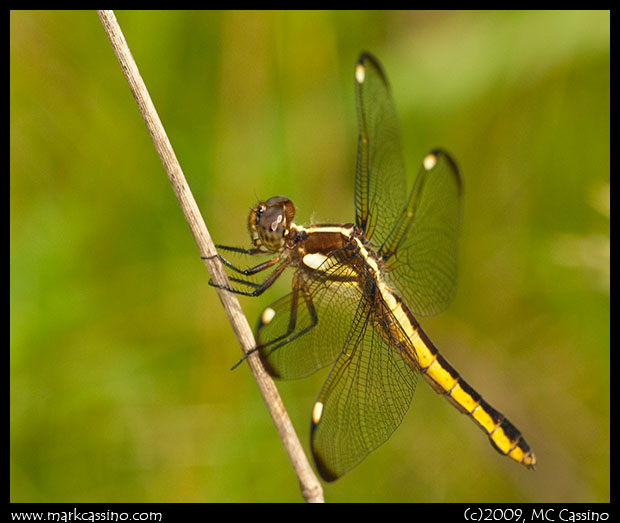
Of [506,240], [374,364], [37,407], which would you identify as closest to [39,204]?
[37,407]

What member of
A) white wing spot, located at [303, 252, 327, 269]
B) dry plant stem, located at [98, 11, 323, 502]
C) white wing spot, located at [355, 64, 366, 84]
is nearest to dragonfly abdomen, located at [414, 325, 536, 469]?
white wing spot, located at [303, 252, 327, 269]

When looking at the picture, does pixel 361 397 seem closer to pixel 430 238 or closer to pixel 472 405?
pixel 472 405

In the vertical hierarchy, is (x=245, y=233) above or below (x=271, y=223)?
below

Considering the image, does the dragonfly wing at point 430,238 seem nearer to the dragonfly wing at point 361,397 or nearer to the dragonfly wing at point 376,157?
the dragonfly wing at point 376,157

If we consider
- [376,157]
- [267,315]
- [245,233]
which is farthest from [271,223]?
[245,233]

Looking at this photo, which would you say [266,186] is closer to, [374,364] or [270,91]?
[270,91]

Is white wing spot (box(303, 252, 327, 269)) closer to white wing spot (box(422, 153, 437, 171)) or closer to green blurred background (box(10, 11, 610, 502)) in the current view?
green blurred background (box(10, 11, 610, 502))
